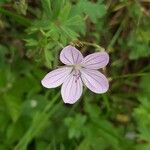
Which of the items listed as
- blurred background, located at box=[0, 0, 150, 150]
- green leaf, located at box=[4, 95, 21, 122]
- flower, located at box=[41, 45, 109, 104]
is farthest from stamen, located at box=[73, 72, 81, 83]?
green leaf, located at box=[4, 95, 21, 122]

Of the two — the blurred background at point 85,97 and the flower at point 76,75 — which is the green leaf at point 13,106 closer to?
the blurred background at point 85,97

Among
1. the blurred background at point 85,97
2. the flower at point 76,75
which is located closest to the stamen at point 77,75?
the flower at point 76,75

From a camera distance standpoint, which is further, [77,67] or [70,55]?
[77,67]

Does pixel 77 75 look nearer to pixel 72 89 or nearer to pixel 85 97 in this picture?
pixel 72 89

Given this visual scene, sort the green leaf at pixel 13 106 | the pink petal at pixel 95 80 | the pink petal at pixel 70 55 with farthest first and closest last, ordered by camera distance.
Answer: the green leaf at pixel 13 106 < the pink petal at pixel 95 80 < the pink petal at pixel 70 55

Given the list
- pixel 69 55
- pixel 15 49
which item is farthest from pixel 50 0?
pixel 15 49

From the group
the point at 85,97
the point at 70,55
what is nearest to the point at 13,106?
the point at 85,97

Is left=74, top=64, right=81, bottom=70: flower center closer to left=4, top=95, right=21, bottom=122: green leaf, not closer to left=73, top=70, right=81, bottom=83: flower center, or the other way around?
left=73, top=70, right=81, bottom=83: flower center
